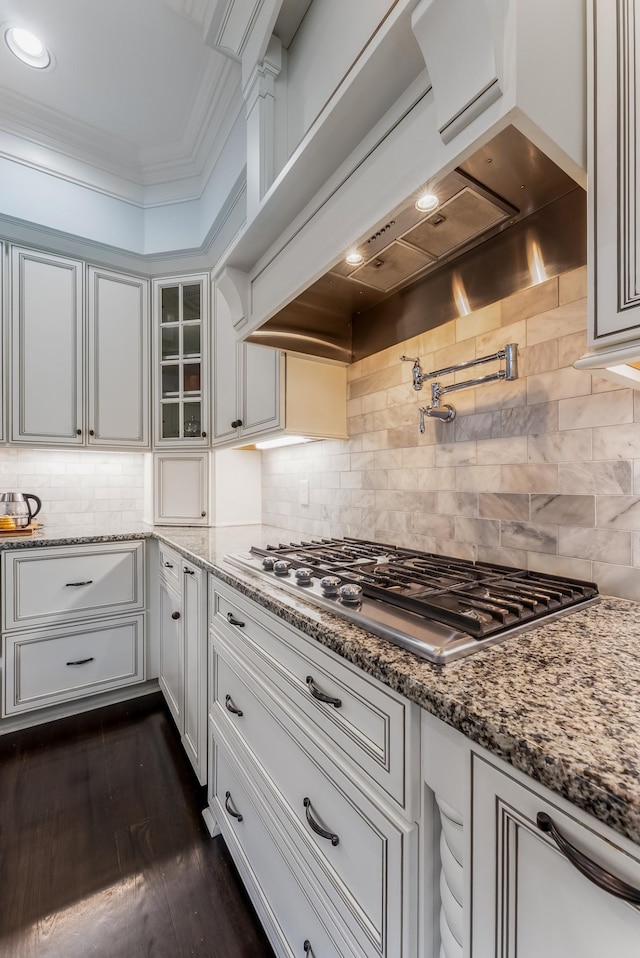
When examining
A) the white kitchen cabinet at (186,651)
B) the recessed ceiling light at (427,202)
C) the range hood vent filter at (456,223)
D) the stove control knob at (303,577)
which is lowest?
the white kitchen cabinet at (186,651)

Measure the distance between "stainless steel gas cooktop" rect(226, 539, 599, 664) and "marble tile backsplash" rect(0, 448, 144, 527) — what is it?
1.86 meters

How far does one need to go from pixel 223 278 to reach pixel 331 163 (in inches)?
25.2

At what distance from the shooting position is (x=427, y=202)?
2.87ft

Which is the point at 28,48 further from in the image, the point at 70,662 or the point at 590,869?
the point at 590,869

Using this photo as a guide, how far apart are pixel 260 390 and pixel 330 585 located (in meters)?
1.21

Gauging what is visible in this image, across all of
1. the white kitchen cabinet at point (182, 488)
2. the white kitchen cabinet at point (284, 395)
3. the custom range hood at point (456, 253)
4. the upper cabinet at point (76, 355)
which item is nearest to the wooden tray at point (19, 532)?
the upper cabinet at point (76, 355)

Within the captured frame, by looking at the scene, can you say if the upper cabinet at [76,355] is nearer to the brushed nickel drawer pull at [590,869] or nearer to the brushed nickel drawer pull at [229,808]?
the brushed nickel drawer pull at [229,808]

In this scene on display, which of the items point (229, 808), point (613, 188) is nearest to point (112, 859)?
point (229, 808)

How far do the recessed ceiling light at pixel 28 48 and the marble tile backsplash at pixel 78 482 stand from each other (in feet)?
6.23

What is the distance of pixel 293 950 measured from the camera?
958 millimetres

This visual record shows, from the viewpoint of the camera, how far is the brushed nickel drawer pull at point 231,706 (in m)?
1.24

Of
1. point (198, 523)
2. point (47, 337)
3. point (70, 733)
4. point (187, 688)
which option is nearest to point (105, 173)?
point (47, 337)

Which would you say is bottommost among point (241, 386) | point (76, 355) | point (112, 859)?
point (112, 859)

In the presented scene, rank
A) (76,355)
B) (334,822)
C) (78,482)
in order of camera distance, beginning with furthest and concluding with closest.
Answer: (78,482)
(76,355)
(334,822)
